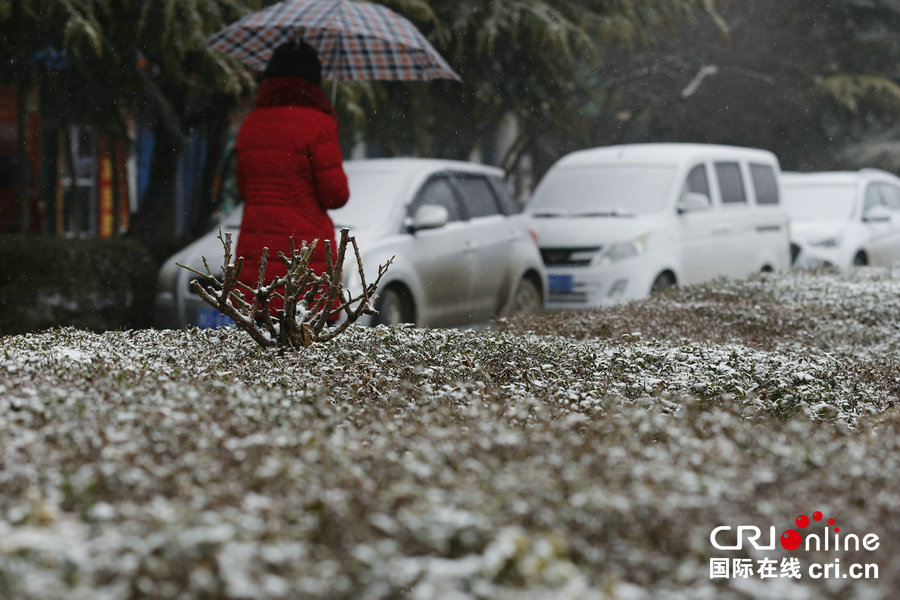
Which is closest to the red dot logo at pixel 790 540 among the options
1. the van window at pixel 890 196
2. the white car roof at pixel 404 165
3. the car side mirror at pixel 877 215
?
the white car roof at pixel 404 165

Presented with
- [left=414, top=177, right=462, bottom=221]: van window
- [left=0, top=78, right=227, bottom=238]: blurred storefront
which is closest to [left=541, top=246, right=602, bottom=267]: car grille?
[left=414, top=177, right=462, bottom=221]: van window

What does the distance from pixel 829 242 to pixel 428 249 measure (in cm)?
853

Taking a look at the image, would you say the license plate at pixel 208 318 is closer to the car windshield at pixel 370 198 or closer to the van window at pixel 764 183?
the car windshield at pixel 370 198

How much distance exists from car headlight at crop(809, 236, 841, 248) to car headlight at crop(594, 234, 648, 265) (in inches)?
227

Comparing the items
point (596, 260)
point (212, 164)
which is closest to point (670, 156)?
point (596, 260)

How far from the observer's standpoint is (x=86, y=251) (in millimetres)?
9984

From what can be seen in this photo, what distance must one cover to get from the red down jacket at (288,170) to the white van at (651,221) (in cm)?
465

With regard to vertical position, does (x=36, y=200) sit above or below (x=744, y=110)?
below

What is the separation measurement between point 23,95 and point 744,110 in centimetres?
1686

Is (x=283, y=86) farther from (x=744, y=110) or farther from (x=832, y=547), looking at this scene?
(x=744, y=110)

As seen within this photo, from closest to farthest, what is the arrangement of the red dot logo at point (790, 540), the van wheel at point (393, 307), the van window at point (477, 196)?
the red dot logo at point (790, 540) → the van wheel at point (393, 307) → the van window at point (477, 196)

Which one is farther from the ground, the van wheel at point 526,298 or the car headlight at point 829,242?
the car headlight at point 829,242

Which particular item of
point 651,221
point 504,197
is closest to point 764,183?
point 651,221

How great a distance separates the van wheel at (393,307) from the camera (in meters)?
8.86
